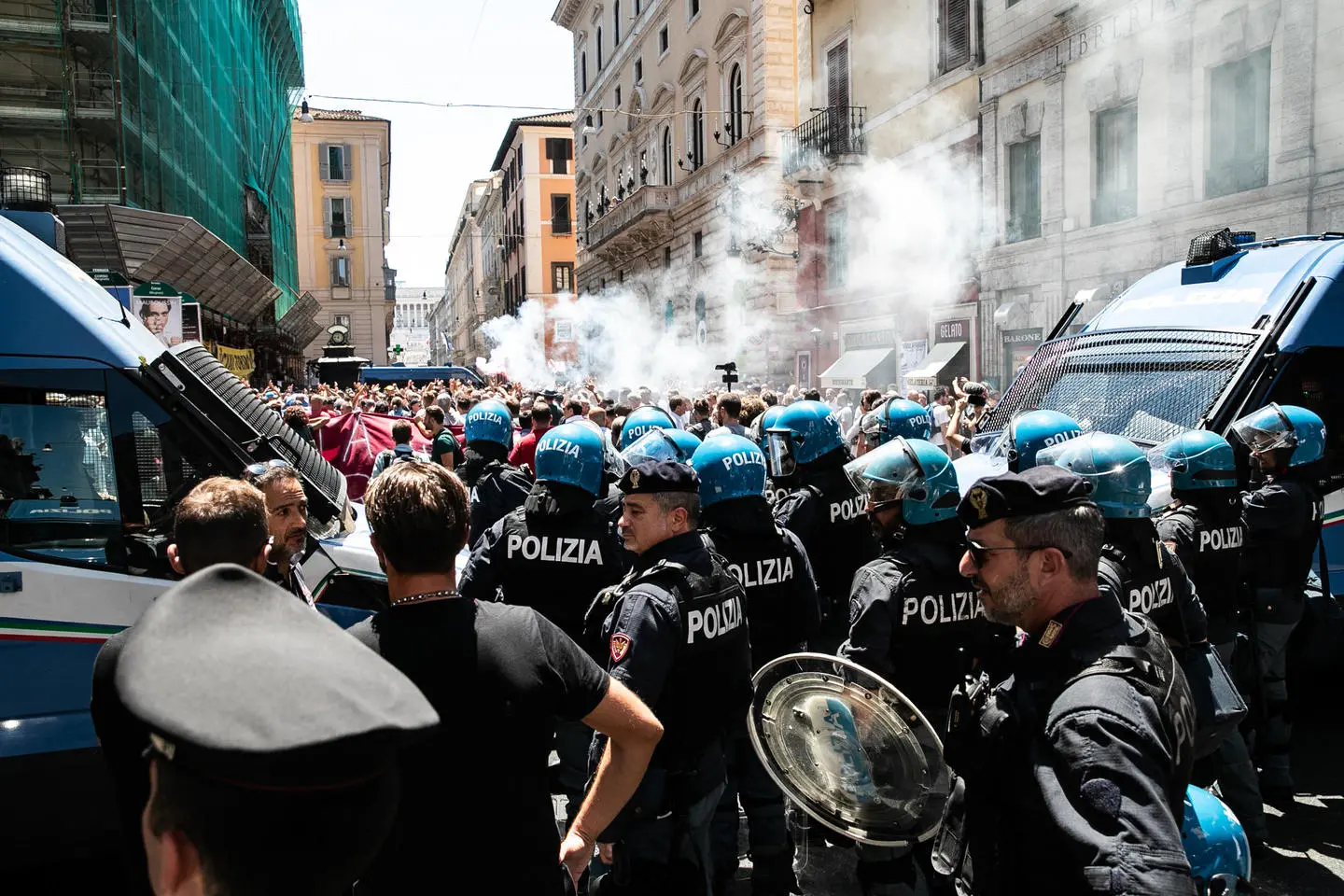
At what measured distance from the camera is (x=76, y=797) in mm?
3791

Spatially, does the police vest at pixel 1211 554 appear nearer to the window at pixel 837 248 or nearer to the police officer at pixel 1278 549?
the police officer at pixel 1278 549

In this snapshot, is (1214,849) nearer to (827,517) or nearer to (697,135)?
(827,517)

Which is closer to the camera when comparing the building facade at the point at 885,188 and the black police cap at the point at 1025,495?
the black police cap at the point at 1025,495

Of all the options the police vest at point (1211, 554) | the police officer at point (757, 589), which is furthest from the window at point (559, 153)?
the police officer at point (757, 589)

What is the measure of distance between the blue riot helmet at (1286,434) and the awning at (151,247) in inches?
346

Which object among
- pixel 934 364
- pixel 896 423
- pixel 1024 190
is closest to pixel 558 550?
pixel 896 423

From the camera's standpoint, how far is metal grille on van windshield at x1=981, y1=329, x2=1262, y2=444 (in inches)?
233

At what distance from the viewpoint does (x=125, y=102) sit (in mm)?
19188

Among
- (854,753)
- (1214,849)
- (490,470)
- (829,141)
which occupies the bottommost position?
(1214,849)

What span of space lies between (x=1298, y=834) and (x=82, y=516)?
5433mm

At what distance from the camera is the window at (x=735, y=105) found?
3069 cm

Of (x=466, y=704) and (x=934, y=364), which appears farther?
(x=934, y=364)

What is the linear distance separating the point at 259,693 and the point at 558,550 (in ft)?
10.8

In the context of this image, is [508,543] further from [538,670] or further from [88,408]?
[538,670]
